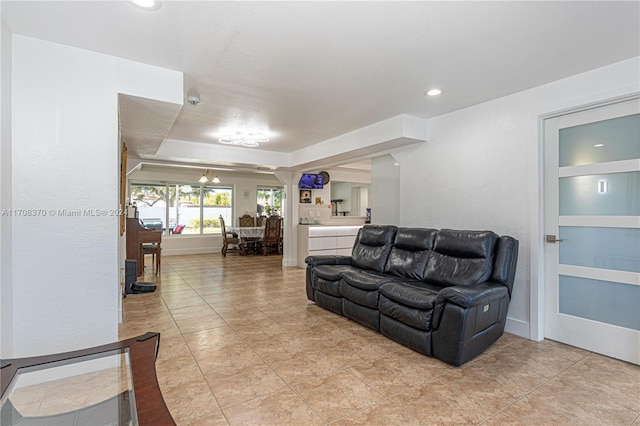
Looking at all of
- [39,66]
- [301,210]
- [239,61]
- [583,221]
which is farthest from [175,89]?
[301,210]

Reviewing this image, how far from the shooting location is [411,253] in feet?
11.9

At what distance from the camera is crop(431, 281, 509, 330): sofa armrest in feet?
7.85

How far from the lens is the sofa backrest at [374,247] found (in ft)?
12.8

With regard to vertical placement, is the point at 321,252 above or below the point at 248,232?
below

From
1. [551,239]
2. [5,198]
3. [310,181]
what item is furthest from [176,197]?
[551,239]

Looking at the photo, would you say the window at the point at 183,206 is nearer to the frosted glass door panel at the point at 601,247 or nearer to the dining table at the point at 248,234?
the dining table at the point at 248,234

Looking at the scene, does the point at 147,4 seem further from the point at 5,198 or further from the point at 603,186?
the point at 603,186

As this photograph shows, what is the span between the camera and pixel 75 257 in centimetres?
228

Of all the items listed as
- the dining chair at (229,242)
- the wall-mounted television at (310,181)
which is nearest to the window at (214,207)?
the dining chair at (229,242)

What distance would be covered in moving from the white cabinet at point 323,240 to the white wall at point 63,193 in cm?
447

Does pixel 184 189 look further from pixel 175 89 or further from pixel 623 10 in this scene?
pixel 623 10

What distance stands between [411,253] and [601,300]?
1.65 meters

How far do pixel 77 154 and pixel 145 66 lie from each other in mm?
870

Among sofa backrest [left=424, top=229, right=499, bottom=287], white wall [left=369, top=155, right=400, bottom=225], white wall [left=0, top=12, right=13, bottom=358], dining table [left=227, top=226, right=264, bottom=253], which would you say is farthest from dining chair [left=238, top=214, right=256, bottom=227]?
white wall [left=0, top=12, right=13, bottom=358]
